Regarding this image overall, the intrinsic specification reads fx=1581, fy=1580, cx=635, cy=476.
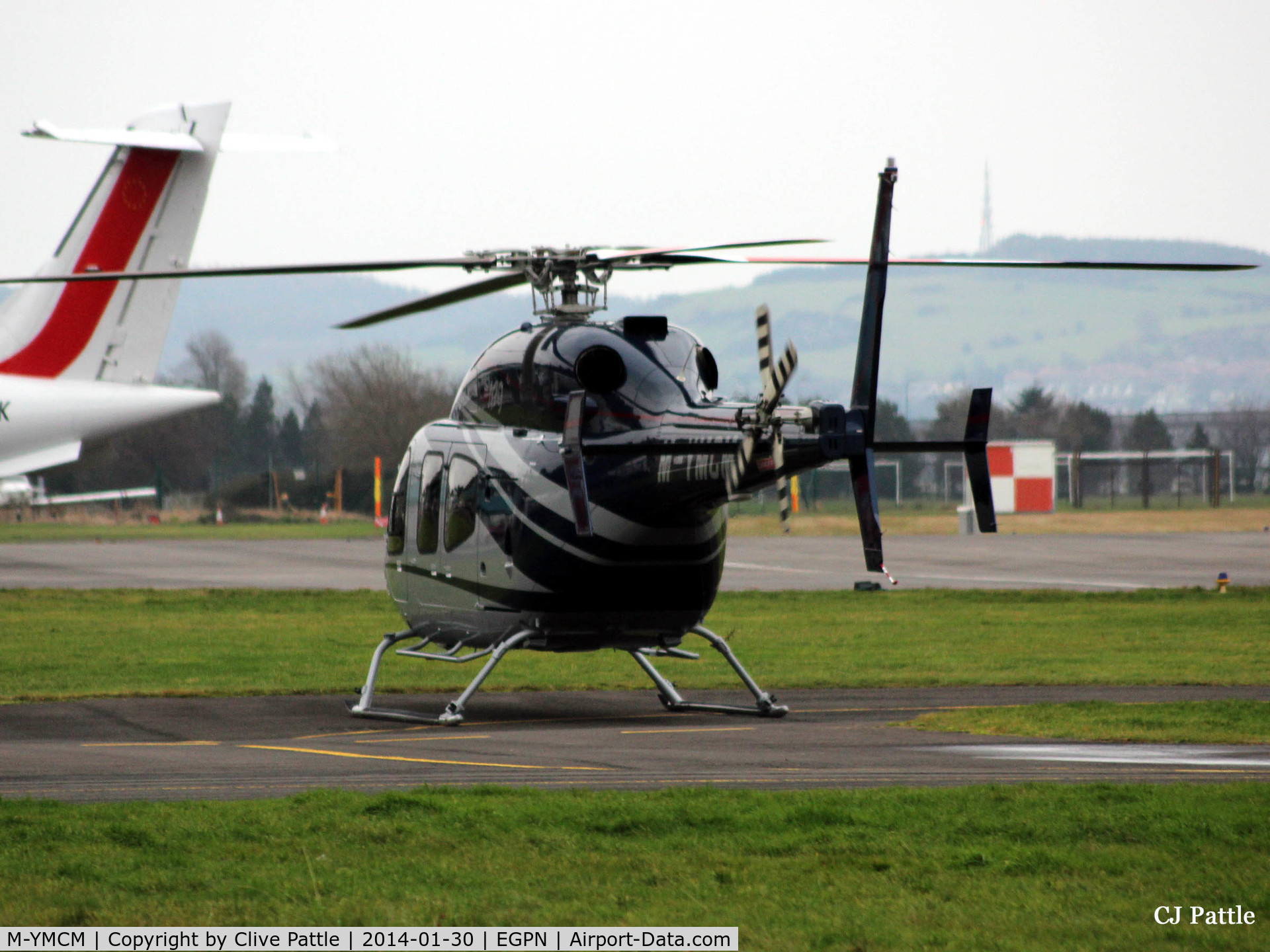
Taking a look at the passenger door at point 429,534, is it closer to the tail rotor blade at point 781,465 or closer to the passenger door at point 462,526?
the passenger door at point 462,526

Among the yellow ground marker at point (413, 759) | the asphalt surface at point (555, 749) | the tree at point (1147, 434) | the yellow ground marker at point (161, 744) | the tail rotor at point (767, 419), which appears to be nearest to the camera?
the asphalt surface at point (555, 749)

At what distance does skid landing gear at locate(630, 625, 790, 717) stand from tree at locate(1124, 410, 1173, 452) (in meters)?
105

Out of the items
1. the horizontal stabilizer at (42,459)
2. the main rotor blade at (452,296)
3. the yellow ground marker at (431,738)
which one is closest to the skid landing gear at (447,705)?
the yellow ground marker at (431,738)

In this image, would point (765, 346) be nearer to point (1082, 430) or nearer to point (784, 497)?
point (784, 497)

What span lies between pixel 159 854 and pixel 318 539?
49.0 metres

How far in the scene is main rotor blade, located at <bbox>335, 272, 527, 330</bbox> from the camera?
48.1 ft

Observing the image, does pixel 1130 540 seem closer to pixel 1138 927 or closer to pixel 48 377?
pixel 48 377

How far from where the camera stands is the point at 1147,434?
11894cm

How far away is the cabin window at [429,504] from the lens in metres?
15.5

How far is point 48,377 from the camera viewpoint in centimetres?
3003

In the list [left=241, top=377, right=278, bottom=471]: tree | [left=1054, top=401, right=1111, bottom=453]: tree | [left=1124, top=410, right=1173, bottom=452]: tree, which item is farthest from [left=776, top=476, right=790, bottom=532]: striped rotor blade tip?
[left=241, top=377, right=278, bottom=471]: tree

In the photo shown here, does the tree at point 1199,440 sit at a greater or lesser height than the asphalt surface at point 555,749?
greater

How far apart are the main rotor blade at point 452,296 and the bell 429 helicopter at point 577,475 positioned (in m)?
0.03

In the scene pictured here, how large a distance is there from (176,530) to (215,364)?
109530mm
